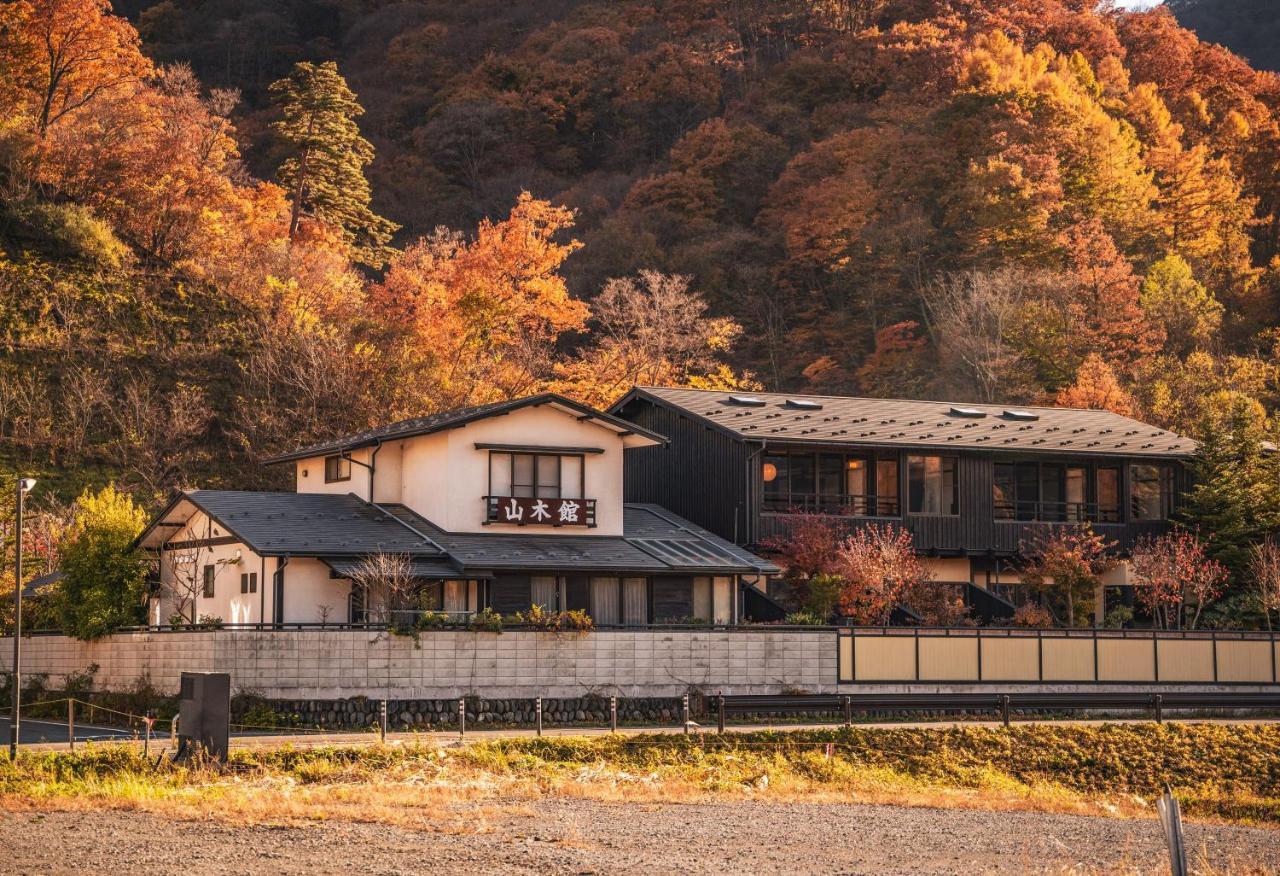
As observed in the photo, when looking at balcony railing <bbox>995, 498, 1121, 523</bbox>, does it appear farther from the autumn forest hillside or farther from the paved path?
the paved path

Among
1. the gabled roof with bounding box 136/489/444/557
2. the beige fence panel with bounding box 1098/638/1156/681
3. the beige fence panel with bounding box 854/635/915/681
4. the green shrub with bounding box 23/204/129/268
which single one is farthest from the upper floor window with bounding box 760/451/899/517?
Answer: the green shrub with bounding box 23/204/129/268

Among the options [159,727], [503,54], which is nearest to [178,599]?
[159,727]

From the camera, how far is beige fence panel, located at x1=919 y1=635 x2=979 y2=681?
124 ft

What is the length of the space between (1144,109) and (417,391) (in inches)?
1953

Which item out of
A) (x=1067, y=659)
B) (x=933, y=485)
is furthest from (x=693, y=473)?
(x=1067, y=659)

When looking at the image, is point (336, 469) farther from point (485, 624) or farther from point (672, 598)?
point (485, 624)

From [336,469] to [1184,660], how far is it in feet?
73.0

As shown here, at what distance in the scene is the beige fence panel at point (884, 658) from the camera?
122 ft

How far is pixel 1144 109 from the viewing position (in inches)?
3524

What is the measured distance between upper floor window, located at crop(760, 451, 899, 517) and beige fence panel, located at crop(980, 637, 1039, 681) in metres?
9.18

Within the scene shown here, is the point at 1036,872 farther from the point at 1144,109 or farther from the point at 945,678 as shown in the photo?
the point at 1144,109

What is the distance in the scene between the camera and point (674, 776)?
27.6 metres

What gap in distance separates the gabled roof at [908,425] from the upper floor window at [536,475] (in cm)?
574

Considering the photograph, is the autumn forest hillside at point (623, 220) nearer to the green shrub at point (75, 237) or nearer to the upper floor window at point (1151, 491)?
the green shrub at point (75, 237)
